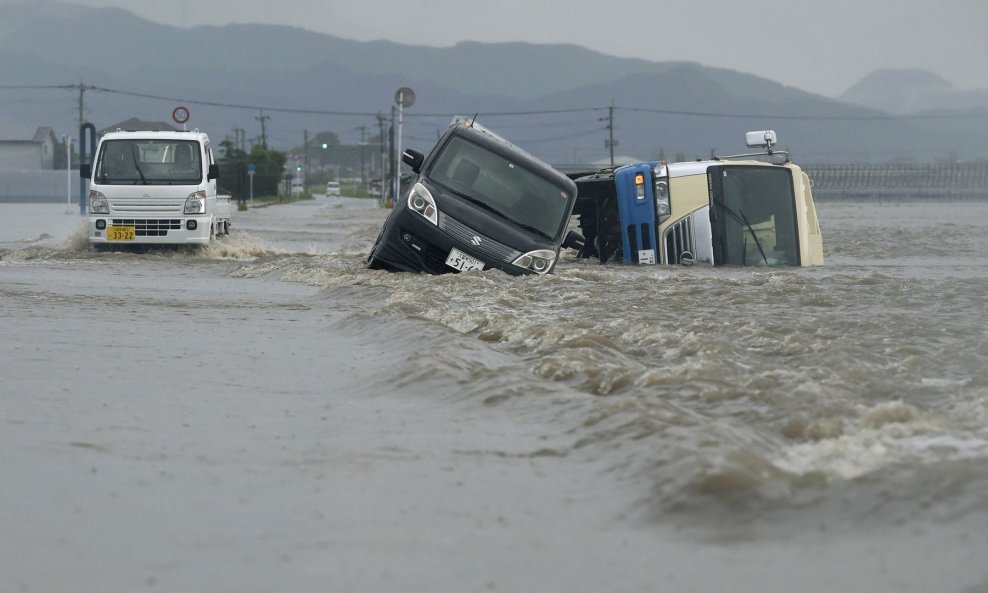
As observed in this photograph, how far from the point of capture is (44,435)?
5.44m

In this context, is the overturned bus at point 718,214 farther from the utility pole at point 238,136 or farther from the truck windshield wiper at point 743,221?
the utility pole at point 238,136

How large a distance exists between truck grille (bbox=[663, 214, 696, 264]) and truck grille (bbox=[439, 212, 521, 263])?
4.56 m

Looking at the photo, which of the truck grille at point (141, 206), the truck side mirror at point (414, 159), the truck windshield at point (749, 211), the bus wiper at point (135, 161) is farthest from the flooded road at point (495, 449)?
the bus wiper at point (135, 161)

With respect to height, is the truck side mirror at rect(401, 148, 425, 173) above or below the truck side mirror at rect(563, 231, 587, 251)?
above

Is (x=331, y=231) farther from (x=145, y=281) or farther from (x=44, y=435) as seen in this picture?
(x=44, y=435)

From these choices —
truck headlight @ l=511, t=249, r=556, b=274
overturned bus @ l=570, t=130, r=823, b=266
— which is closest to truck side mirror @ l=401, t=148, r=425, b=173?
truck headlight @ l=511, t=249, r=556, b=274

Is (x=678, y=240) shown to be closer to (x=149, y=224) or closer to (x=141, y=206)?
(x=149, y=224)

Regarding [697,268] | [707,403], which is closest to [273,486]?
[707,403]

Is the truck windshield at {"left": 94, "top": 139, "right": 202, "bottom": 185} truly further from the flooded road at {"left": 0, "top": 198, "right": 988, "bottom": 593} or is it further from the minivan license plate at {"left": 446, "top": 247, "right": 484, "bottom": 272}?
the flooded road at {"left": 0, "top": 198, "right": 988, "bottom": 593}

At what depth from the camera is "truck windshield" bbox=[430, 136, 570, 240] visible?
13.9 m

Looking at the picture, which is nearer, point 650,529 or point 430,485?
point 650,529

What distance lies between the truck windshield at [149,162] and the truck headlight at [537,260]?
24.7ft

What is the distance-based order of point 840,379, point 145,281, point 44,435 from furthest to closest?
point 145,281
point 840,379
point 44,435

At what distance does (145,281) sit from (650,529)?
11.9m
